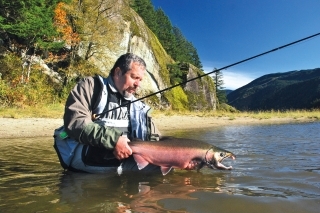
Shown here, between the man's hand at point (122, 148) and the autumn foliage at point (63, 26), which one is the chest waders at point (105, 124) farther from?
the autumn foliage at point (63, 26)

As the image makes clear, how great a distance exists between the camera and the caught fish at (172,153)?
3920 mm

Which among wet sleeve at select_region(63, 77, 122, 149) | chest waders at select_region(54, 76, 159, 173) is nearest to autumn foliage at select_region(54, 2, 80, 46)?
chest waders at select_region(54, 76, 159, 173)

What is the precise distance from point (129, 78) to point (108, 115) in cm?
56

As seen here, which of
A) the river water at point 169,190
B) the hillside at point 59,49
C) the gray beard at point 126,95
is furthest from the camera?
the hillside at point 59,49

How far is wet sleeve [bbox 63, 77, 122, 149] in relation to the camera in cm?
378

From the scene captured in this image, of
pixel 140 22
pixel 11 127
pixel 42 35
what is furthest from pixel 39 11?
pixel 140 22

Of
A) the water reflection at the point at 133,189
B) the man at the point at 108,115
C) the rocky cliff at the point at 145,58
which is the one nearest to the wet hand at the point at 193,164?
the man at the point at 108,115

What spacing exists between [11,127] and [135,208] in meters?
10.7

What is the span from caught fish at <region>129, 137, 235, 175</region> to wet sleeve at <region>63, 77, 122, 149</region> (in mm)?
302

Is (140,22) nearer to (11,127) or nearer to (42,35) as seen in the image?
(42,35)

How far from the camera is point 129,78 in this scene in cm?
430

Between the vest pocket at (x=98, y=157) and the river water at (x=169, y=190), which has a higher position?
the vest pocket at (x=98, y=157)

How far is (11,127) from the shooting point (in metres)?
12.1

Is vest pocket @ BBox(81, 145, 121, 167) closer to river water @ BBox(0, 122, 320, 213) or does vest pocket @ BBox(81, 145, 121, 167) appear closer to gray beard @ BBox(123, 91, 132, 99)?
river water @ BBox(0, 122, 320, 213)
